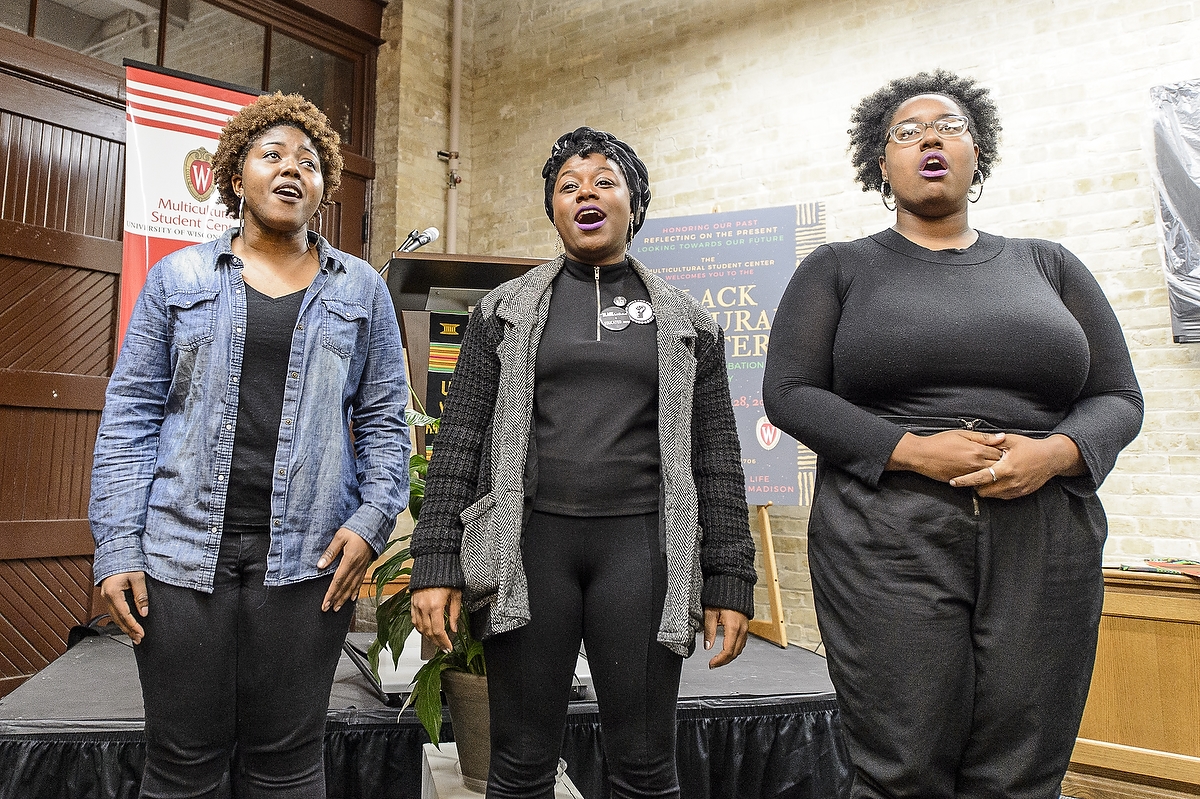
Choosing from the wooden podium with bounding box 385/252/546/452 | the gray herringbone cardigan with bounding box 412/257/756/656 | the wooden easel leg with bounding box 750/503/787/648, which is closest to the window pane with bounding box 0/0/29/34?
the wooden podium with bounding box 385/252/546/452

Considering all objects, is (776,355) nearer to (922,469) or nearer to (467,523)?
(922,469)

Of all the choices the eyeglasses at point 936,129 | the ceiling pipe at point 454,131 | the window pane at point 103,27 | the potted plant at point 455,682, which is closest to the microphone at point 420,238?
the potted plant at point 455,682

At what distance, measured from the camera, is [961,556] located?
4.02 feet

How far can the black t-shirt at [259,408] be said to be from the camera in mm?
1432

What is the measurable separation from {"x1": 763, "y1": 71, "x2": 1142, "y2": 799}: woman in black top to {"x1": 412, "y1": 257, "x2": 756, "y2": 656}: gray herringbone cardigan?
14 centimetres

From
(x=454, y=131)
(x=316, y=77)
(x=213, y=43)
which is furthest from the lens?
Answer: (x=454, y=131)

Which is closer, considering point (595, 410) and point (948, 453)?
point (948, 453)

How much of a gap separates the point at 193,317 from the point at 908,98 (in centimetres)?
130

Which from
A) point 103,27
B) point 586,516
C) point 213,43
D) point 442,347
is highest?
point 213,43

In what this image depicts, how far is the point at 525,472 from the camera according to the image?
4.61 feet

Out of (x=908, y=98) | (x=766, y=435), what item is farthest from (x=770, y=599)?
(x=908, y=98)

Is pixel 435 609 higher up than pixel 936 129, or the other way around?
pixel 936 129

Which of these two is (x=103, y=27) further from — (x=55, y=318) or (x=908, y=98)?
(x=908, y=98)

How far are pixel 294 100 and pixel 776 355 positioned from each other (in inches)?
42.3
